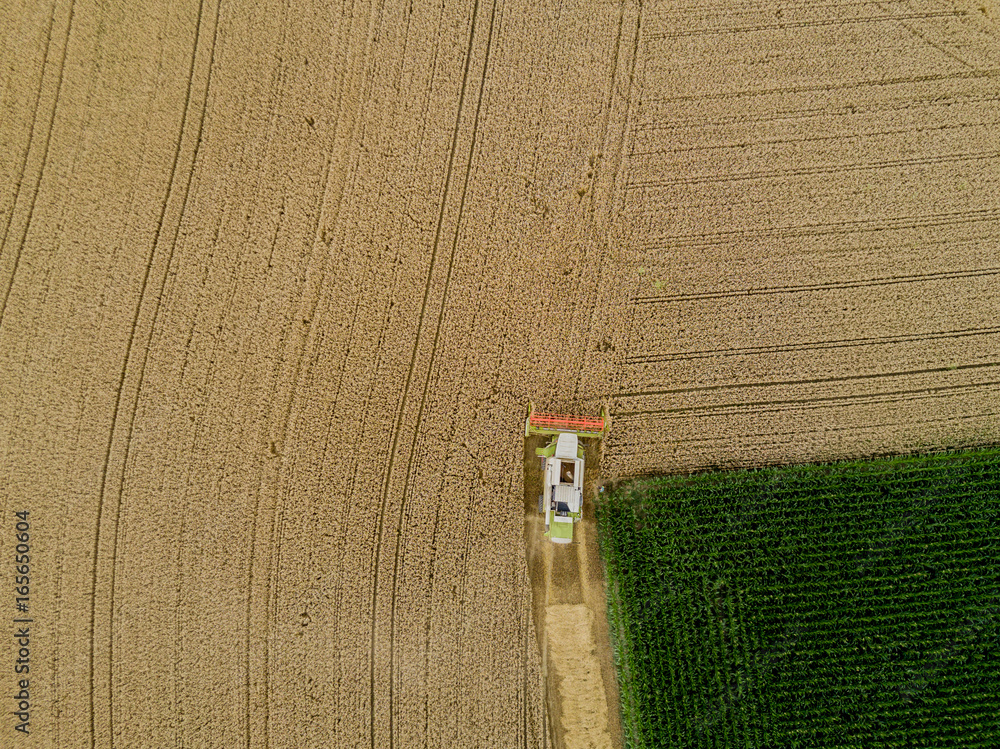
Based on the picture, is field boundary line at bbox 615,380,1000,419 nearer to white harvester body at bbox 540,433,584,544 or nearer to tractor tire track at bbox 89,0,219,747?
white harvester body at bbox 540,433,584,544

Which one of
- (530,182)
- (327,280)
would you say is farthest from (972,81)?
(327,280)

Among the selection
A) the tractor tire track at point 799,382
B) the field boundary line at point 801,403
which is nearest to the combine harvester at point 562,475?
the field boundary line at point 801,403

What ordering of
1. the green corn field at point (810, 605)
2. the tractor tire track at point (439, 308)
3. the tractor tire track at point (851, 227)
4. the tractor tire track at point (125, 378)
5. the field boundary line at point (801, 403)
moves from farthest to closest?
the tractor tire track at point (851, 227) → the field boundary line at point (801, 403) → the tractor tire track at point (439, 308) → the tractor tire track at point (125, 378) → the green corn field at point (810, 605)

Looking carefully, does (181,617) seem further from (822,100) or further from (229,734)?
(822,100)

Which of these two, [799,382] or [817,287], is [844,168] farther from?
[799,382]

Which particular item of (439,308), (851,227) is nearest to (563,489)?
(439,308)

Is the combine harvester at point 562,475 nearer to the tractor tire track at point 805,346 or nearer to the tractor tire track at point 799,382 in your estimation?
the tractor tire track at point 799,382
